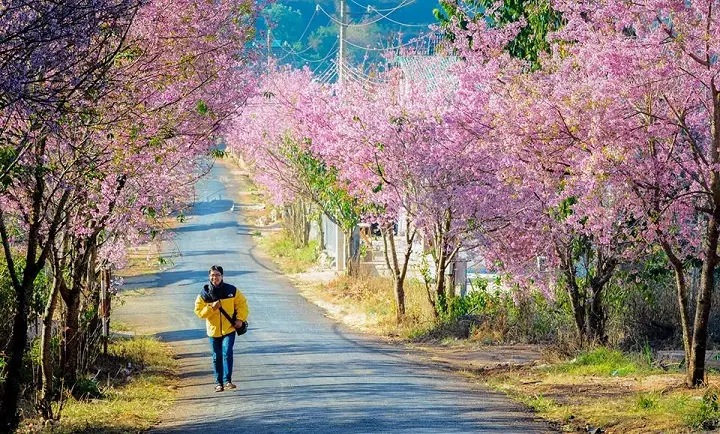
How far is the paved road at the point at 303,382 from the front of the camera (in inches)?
493

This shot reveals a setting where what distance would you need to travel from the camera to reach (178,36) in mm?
13125

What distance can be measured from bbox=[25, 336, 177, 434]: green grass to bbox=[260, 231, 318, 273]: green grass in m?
18.3

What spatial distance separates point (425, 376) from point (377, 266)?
68.5 ft

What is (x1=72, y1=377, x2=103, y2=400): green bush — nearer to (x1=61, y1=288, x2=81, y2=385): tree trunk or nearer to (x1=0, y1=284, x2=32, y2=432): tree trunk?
(x1=61, y1=288, x2=81, y2=385): tree trunk

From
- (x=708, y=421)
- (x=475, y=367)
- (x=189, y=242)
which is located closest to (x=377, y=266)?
(x=189, y=242)

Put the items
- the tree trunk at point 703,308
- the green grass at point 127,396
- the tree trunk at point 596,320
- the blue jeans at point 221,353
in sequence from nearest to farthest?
the tree trunk at point 703,308 → the green grass at point 127,396 → the blue jeans at point 221,353 → the tree trunk at point 596,320

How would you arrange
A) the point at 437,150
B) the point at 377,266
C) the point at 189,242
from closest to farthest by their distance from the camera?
1. the point at 437,150
2. the point at 377,266
3. the point at 189,242

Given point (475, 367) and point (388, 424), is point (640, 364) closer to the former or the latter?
point (475, 367)

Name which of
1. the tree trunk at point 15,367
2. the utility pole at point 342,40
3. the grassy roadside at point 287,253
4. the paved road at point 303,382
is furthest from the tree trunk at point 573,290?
the grassy roadside at point 287,253

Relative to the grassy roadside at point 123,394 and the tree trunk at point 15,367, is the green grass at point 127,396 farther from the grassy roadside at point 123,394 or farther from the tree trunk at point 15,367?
the tree trunk at point 15,367

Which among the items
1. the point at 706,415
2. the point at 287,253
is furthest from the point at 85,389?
the point at 287,253

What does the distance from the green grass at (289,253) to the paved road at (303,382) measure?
214 inches

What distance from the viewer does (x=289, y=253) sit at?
151 feet

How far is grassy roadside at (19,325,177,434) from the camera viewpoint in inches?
518
